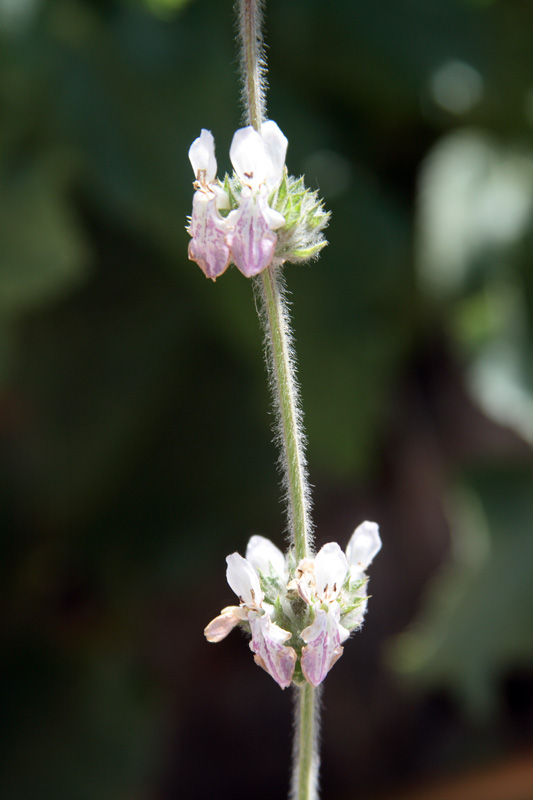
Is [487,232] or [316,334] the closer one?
[316,334]

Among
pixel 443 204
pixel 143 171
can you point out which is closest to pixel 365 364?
pixel 443 204

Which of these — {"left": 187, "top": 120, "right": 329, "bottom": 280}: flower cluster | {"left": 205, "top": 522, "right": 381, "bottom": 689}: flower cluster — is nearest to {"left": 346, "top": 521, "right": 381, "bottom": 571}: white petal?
{"left": 205, "top": 522, "right": 381, "bottom": 689}: flower cluster

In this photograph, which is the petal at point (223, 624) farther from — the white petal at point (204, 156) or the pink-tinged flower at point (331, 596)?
the white petal at point (204, 156)

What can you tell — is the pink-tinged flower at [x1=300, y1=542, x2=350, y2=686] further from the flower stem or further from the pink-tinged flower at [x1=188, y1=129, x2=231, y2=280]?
the pink-tinged flower at [x1=188, y1=129, x2=231, y2=280]

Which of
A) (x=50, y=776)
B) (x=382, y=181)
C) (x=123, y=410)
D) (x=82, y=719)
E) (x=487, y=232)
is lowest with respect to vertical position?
(x=50, y=776)

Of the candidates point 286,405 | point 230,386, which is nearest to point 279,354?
point 286,405

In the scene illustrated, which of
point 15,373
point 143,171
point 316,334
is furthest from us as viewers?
point 15,373

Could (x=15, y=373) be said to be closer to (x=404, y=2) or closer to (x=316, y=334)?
(x=316, y=334)

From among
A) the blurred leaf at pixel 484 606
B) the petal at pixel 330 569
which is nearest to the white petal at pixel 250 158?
the petal at pixel 330 569
